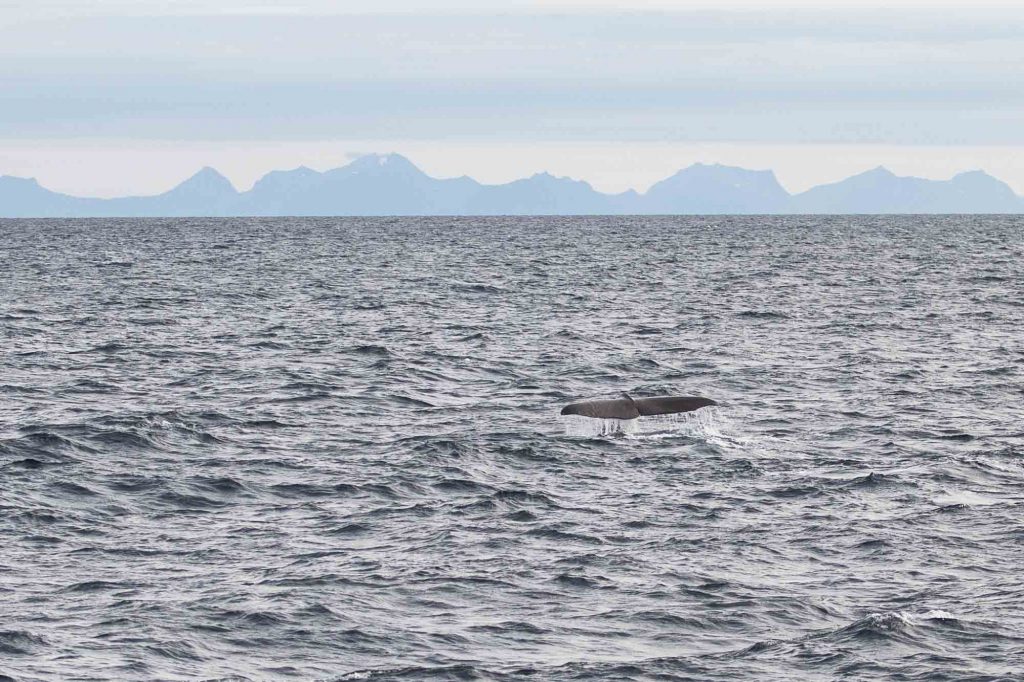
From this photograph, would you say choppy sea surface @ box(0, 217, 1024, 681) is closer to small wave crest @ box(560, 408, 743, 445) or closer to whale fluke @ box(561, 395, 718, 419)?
small wave crest @ box(560, 408, 743, 445)

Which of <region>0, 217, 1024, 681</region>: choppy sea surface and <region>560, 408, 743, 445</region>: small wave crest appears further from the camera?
<region>560, 408, 743, 445</region>: small wave crest

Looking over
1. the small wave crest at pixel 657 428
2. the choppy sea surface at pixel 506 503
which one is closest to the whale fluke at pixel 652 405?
the choppy sea surface at pixel 506 503

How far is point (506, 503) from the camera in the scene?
25312 millimetres

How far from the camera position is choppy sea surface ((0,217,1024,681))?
18.0 meters

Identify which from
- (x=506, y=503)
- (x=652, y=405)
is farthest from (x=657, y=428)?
(x=506, y=503)

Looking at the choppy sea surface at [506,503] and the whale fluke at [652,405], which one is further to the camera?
the whale fluke at [652,405]

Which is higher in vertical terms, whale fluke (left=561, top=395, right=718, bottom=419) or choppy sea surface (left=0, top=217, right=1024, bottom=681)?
whale fluke (left=561, top=395, right=718, bottom=419)

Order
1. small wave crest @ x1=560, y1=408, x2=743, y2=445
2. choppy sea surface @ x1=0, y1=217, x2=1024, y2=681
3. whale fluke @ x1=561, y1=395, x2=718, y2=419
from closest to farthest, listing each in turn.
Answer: choppy sea surface @ x1=0, y1=217, x2=1024, y2=681 → whale fluke @ x1=561, y1=395, x2=718, y2=419 → small wave crest @ x1=560, y1=408, x2=743, y2=445

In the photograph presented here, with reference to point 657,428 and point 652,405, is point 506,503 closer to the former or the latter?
point 652,405

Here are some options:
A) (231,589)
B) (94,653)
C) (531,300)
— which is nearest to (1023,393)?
(231,589)

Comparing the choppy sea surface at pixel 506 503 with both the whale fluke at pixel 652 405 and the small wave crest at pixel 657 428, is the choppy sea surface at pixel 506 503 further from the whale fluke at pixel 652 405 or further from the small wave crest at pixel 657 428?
the whale fluke at pixel 652 405

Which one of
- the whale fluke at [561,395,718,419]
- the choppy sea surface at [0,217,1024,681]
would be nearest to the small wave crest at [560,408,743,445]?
the choppy sea surface at [0,217,1024,681]

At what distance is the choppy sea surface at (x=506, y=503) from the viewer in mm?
18031

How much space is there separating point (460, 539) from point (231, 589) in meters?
4.10
